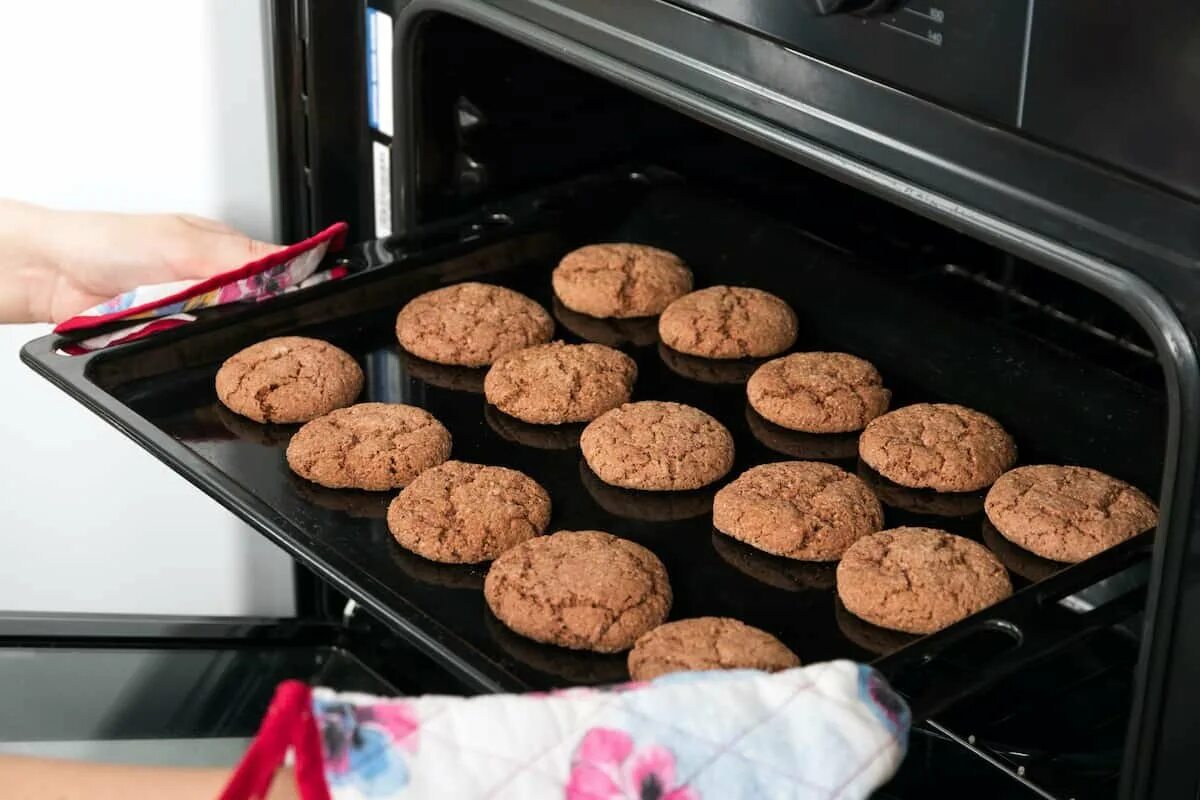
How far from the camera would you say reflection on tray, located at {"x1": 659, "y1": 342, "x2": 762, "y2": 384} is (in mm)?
1384

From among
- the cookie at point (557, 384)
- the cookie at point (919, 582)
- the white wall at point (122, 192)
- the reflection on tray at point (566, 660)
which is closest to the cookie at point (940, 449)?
the cookie at point (919, 582)

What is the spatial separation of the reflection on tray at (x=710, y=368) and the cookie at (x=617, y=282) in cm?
6

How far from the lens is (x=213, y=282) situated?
1313 millimetres

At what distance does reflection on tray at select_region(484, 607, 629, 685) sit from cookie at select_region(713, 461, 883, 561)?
175 millimetres

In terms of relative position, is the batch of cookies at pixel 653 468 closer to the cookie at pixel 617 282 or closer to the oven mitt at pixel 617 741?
the cookie at pixel 617 282

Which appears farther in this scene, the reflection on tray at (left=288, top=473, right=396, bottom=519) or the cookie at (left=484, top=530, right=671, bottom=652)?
the reflection on tray at (left=288, top=473, right=396, bottom=519)

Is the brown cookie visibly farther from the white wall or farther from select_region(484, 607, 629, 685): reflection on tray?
the white wall

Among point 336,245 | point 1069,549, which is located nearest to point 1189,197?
point 1069,549

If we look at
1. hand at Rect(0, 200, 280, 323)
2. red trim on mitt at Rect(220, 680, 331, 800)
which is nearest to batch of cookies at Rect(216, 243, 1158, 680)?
hand at Rect(0, 200, 280, 323)

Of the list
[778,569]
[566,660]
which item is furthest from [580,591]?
[778,569]

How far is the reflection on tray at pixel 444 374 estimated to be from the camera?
1.36 metres

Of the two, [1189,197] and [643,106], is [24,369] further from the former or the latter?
[1189,197]

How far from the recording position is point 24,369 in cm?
166

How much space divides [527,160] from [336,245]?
0.74 ft
